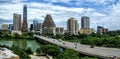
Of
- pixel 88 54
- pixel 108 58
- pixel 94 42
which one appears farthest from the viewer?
pixel 94 42

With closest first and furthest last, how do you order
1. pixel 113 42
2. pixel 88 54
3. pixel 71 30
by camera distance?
1. pixel 88 54
2. pixel 113 42
3. pixel 71 30

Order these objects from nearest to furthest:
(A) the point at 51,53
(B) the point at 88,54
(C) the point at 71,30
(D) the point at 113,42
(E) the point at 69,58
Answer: (E) the point at 69,58
(B) the point at 88,54
(A) the point at 51,53
(D) the point at 113,42
(C) the point at 71,30

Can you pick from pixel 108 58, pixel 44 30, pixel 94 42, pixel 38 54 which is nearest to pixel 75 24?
pixel 44 30

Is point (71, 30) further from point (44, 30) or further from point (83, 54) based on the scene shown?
point (83, 54)

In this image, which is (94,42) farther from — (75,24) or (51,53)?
(75,24)

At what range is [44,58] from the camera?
46.7m

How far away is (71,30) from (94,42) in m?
107

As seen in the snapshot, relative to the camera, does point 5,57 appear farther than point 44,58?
No

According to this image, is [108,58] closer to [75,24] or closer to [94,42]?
[94,42]

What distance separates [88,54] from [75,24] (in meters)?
144

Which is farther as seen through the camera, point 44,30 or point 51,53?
point 44,30

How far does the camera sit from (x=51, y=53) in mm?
50500

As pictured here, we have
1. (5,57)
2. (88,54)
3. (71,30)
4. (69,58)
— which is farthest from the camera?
(71,30)

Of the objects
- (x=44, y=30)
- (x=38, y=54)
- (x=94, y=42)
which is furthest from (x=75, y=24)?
(x=38, y=54)
